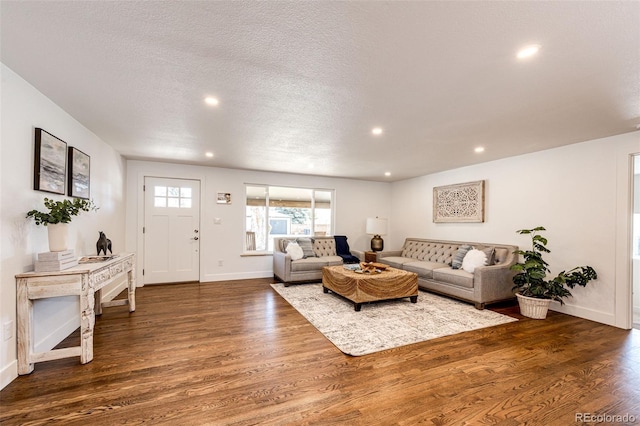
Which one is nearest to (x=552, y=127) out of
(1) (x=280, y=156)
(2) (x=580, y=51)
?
(2) (x=580, y=51)

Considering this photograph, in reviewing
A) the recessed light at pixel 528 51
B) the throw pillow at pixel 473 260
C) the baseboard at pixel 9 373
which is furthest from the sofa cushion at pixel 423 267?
the baseboard at pixel 9 373

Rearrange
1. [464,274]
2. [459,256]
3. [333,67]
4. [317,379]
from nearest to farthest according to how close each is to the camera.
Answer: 1. [333,67]
2. [317,379]
3. [464,274]
4. [459,256]

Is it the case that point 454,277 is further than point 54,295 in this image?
Yes

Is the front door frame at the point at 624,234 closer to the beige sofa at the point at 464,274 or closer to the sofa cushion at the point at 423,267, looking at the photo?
the beige sofa at the point at 464,274

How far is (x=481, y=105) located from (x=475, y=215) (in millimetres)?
2978

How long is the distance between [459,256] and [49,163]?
5359 millimetres

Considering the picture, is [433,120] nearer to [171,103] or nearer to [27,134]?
[171,103]

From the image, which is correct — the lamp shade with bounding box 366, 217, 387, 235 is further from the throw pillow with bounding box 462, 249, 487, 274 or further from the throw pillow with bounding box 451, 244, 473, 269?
the throw pillow with bounding box 462, 249, 487, 274

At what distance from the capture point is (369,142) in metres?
3.66

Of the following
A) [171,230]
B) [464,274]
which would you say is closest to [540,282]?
[464,274]

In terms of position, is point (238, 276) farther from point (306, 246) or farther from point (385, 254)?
point (385, 254)

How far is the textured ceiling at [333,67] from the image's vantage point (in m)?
1.40

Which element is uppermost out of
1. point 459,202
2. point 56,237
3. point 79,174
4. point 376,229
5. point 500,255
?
point 79,174

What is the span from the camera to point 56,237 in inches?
90.1
